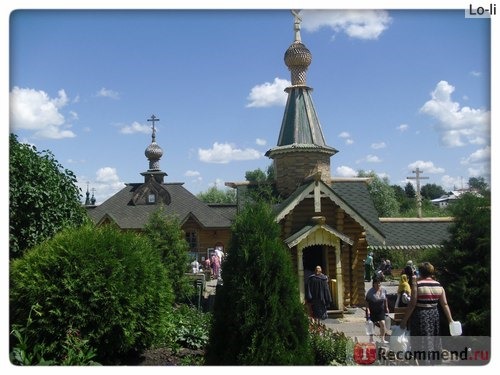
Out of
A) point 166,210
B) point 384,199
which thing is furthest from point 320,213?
point 384,199

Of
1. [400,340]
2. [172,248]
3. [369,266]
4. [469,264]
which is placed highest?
[469,264]

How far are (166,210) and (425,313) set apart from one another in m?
22.8

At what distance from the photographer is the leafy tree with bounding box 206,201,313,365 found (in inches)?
214

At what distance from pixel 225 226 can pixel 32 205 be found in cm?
1944

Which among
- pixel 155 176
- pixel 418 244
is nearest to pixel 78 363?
pixel 418 244

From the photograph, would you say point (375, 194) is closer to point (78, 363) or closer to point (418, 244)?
point (418, 244)

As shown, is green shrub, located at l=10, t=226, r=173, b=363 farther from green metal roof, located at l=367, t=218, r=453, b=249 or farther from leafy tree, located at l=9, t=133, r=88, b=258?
green metal roof, located at l=367, t=218, r=453, b=249

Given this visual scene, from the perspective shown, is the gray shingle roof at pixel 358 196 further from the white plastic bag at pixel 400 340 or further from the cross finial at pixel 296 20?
the white plastic bag at pixel 400 340

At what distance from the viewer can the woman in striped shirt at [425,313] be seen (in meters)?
6.06

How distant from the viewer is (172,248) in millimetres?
13258

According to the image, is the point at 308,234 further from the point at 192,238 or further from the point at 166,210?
the point at 166,210

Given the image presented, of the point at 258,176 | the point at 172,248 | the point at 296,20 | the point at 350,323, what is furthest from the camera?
the point at 258,176

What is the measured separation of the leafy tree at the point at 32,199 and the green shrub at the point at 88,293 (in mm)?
952
